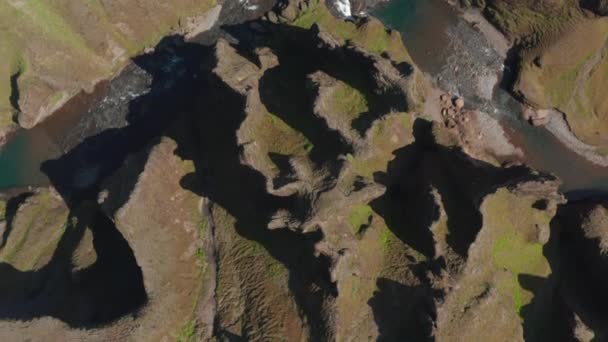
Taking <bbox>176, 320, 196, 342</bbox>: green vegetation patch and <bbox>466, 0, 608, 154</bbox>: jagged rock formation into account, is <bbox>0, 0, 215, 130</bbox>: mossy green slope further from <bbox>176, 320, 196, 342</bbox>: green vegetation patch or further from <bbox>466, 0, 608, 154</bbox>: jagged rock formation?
<bbox>466, 0, 608, 154</bbox>: jagged rock formation

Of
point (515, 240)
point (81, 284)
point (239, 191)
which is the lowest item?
point (81, 284)

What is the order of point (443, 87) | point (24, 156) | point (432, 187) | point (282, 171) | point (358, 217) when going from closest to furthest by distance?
point (358, 217) → point (282, 171) → point (432, 187) → point (24, 156) → point (443, 87)

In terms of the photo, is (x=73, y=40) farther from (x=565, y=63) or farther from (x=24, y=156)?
(x=565, y=63)

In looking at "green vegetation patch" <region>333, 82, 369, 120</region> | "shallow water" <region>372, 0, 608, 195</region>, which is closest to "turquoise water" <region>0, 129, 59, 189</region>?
"green vegetation patch" <region>333, 82, 369, 120</region>

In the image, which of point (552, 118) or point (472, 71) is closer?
point (552, 118)

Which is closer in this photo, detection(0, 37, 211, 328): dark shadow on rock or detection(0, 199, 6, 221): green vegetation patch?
detection(0, 37, 211, 328): dark shadow on rock

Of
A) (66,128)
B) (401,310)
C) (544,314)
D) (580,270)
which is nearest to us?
(401,310)

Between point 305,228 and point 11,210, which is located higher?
point 305,228

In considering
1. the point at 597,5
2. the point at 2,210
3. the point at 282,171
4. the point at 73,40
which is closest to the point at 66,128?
the point at 73,40
